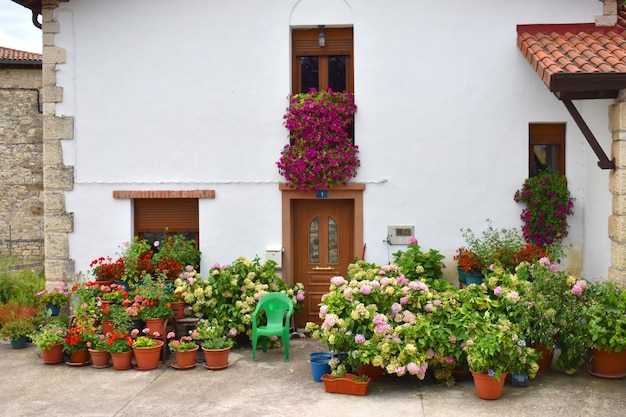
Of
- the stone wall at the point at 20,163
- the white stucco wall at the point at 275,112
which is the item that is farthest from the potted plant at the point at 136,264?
the stone wall at the point at 20,163

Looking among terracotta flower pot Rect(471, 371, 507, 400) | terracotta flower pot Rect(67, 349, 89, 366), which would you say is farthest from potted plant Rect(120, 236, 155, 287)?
terracotta flower pot Rect(471, 371, 507, 400)

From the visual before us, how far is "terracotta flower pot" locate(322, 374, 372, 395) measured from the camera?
24.2ft

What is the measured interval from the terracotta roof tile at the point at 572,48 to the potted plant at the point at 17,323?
7.07 meters

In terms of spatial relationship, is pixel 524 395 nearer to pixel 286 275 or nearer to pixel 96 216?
pixel 286 275

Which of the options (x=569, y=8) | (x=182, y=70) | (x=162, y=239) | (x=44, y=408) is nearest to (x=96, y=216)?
(x=162, y=239)

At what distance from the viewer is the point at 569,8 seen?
9.73 meters

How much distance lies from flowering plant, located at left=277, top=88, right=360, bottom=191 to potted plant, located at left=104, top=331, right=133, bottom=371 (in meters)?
2.96

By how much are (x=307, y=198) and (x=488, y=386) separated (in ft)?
12.8

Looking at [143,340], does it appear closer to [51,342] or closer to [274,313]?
[51,342]

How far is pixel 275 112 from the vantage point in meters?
10.0

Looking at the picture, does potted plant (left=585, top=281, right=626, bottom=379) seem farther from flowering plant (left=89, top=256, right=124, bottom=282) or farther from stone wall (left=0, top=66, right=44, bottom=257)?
stone wall (left=0, top=66, right=44, bottom=257)

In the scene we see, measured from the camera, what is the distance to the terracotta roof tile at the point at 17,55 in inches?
720

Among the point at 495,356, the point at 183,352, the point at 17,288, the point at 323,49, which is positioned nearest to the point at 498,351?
the point at 495,356

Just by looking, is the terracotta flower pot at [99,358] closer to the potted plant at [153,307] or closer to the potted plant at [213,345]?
the potted plant at [153,307]
